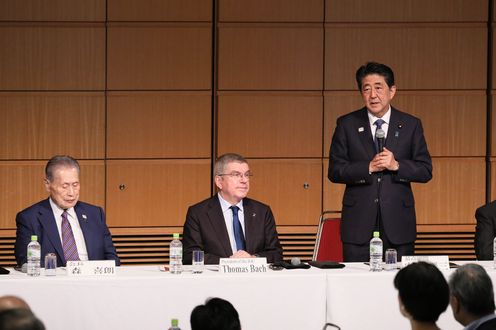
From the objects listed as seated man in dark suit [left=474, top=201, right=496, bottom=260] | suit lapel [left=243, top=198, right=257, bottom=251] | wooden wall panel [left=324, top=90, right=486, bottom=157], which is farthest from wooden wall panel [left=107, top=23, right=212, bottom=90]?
seated man in dark suit [left=474, top=201, right=496, bottom=260]

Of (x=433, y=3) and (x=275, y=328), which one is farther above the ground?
(x=433, y=3)

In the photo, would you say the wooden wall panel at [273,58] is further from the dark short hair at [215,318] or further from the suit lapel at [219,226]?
the dark short hair at [215,318]

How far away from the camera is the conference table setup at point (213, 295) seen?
443 centimetres

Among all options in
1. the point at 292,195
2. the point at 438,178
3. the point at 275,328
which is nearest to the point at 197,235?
the point at 275,328

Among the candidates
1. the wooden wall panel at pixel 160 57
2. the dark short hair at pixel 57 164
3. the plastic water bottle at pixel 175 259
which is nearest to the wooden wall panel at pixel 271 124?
the wooden wall panel at pixel 160 57

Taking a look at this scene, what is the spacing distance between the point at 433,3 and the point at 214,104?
1.88 meters

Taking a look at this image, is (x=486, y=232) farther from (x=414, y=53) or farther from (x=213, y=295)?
(x=414, y=53)

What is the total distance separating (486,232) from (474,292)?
2.43m

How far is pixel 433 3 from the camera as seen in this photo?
7668 mm

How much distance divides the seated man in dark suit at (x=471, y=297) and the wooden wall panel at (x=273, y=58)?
4340mm

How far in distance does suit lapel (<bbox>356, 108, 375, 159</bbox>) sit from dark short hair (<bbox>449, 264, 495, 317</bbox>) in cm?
218

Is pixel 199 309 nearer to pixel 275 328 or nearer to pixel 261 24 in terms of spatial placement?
pixel 275 328

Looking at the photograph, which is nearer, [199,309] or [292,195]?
[199,309]

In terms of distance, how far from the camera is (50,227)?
5250mm
